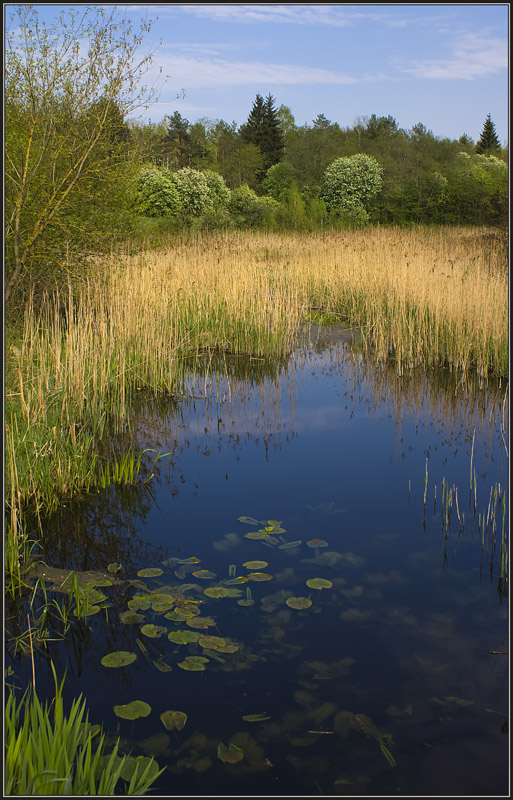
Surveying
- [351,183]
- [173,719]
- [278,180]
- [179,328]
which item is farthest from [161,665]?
[278,180]

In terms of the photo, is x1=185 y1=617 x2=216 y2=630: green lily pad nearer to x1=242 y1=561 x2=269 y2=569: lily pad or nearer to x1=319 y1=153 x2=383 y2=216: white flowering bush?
x1=242 y1=561 x2=269 y2=569: lily pad

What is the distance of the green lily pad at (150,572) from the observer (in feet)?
12.3

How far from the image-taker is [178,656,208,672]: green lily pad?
116 inches

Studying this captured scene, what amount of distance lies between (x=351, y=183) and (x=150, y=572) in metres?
27.6

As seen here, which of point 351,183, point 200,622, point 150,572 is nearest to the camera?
point 200,622

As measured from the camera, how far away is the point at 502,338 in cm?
753

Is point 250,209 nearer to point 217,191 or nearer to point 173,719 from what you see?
point 217,191

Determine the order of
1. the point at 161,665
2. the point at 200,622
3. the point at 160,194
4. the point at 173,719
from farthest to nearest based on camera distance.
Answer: the point at 160,194
the point at 200,622
the point at 161,665
the point at 173,719

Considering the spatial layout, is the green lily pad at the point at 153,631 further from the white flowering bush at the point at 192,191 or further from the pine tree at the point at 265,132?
the pine tree at the point at 265,132

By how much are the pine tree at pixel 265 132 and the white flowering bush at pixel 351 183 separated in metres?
12.8

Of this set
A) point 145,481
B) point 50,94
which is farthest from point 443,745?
point 50,94

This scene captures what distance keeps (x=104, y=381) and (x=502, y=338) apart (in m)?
4.57

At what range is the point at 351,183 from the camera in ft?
→ 94.3

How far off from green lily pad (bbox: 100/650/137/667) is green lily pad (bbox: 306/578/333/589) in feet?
3.48
